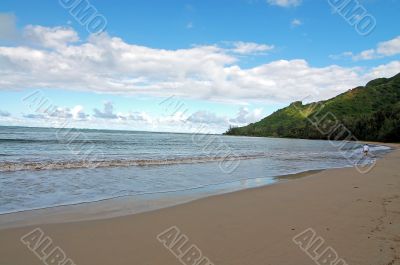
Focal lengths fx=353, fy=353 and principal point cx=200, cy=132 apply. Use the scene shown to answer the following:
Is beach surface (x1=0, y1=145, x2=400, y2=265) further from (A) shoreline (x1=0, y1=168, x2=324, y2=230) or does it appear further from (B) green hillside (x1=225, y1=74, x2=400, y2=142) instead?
(B) green hillside (x1=225, y1=74, x2=400, y2=142)

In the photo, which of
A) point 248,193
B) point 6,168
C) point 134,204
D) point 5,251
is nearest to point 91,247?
point 5,251

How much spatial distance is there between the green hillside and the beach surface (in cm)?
9538

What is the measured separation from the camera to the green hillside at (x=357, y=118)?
99375mm

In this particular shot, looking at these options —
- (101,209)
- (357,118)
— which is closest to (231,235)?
(101,209)

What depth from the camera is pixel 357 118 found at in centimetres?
12638

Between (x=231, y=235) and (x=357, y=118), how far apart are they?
132105 mm

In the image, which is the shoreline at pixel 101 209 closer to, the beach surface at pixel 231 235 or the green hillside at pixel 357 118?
the beach surface at pixel 231 235

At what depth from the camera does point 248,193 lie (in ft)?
40.7

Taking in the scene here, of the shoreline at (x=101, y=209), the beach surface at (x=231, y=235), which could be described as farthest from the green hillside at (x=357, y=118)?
the beach surface at (x=231, y=235)

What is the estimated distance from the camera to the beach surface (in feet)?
18.4

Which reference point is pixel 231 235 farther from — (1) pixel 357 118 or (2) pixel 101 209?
(1) pixel 357 118

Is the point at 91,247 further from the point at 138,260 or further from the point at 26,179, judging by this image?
the point at 26,179

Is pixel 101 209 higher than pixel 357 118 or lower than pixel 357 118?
higher

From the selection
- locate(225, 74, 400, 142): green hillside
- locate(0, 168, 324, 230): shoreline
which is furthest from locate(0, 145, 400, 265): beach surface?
locate(225, 74, 400, 142): green hillside
